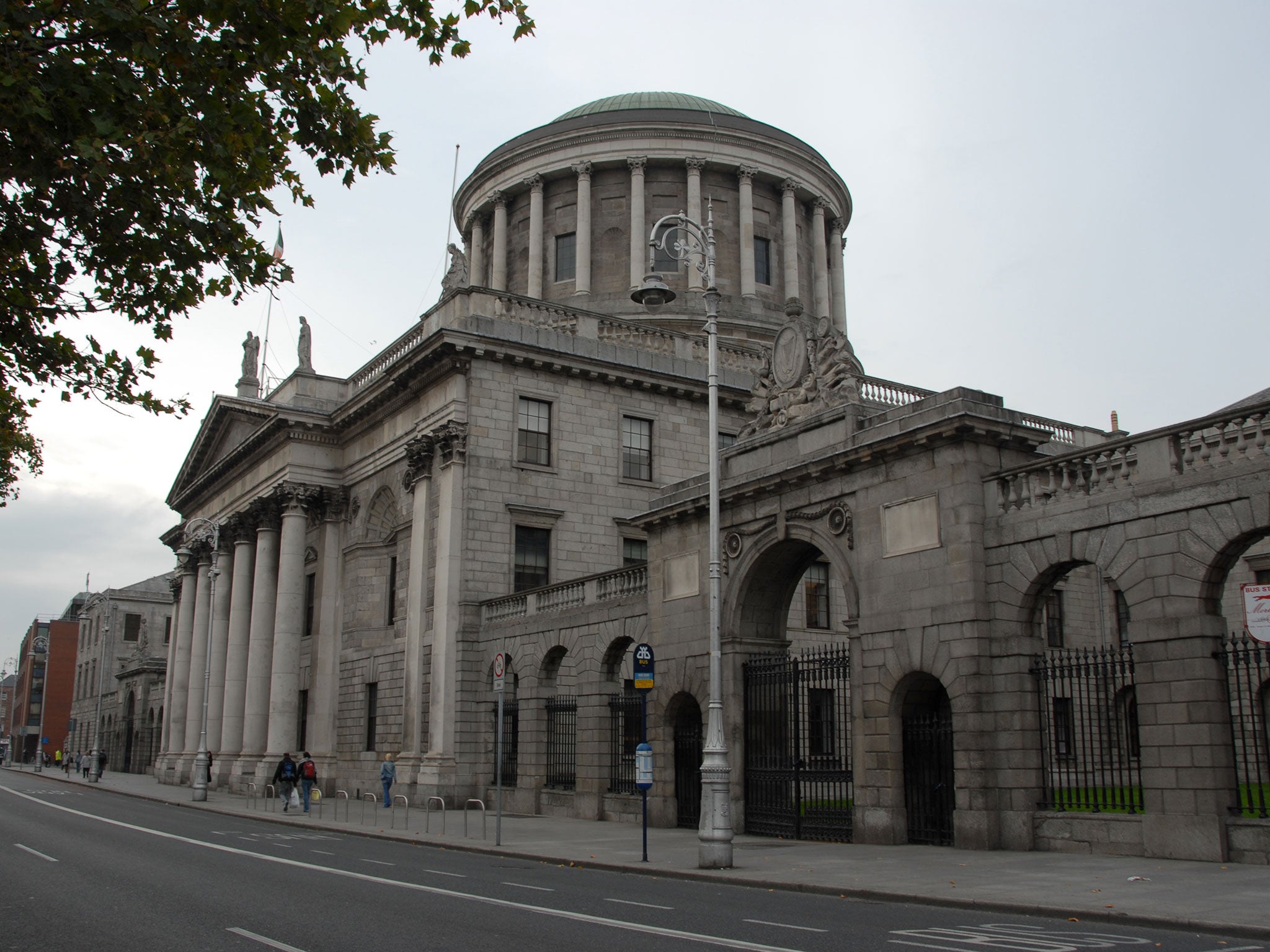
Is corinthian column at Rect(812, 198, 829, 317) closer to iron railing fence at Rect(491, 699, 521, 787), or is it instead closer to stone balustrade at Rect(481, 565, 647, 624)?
stone balustrade at Rect(481, 565, 647, 624)

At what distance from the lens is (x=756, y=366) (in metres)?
43.8

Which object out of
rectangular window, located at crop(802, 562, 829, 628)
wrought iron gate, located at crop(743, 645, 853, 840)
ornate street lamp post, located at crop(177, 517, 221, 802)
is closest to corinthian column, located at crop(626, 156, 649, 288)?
Result: rectangular window, located at crop(802, 562, 829, 628)

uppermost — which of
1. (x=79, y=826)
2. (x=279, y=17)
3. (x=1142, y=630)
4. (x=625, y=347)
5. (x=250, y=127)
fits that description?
(x=625, y=347)

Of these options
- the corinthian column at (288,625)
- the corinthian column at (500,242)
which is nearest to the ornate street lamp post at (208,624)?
the corinthian column at (288,625)

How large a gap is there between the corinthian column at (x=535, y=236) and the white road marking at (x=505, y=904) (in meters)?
34.1

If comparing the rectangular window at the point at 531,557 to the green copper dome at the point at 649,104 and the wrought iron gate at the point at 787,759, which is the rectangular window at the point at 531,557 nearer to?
the wrought iron gate at the point at 787,759

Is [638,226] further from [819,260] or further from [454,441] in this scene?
[454,441]

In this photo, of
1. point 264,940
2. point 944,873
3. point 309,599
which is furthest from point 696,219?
point 264,940

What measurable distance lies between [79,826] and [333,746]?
1593 cm

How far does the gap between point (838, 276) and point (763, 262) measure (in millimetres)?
6295

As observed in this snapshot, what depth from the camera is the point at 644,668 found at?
798 inches

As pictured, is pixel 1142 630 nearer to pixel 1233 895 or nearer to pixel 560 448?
pixel 1233 895

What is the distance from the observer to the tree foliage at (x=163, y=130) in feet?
36.3

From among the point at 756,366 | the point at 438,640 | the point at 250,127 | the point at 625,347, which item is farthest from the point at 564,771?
the point at 250,127
